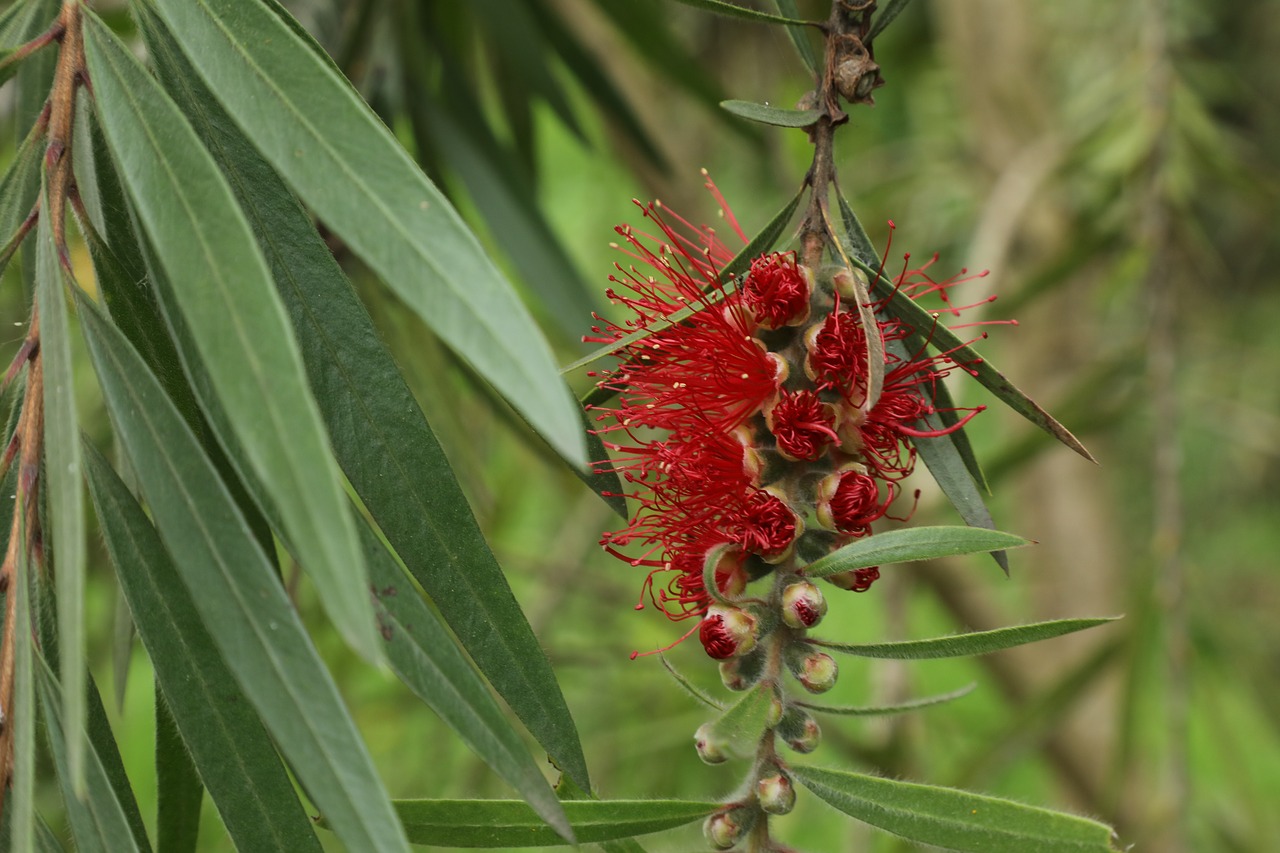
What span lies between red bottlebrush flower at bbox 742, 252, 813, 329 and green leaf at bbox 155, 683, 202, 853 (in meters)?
0.34

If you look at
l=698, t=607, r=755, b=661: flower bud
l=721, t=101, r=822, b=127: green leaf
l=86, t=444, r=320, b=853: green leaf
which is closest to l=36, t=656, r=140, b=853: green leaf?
l=86, t=444, r=320, b=853: green leaf

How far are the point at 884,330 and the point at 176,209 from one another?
33 centimetres

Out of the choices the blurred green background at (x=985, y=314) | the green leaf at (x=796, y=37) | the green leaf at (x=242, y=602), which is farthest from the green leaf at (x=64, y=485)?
the green leaf at (x=796, y=37)

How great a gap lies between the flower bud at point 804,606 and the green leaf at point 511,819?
0.09 m

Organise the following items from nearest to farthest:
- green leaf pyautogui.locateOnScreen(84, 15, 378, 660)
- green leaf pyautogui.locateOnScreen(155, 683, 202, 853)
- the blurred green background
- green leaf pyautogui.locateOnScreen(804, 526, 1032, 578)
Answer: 1. green leaf pyautogui.locateOnScreen(84, 15, 378, 660)
2. green leaf pyautogui.locateOnScreen(804, 526, 1032, 578)
3. green leaf pyautogui.locateOnScreen(155, 683, 202, 853)
4. the blurred green background

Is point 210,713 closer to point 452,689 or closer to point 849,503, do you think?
point 452,689

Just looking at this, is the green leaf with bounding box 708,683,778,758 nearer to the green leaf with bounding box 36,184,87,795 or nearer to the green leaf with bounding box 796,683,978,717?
the green leaf with bounding box 796,683,978,717

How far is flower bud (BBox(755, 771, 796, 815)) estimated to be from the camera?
51 cm

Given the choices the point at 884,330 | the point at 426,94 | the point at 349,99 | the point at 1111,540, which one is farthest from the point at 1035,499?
the point at 349,99

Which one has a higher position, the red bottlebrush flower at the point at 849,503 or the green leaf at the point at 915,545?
the red bottlebrush flower at the point at 849,503

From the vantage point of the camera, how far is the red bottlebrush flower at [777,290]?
56 cm

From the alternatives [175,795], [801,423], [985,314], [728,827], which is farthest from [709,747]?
[985,314]

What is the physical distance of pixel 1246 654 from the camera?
60.7 inches

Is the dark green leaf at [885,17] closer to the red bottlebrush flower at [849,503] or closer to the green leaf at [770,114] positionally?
the green leaf at [770,114]
